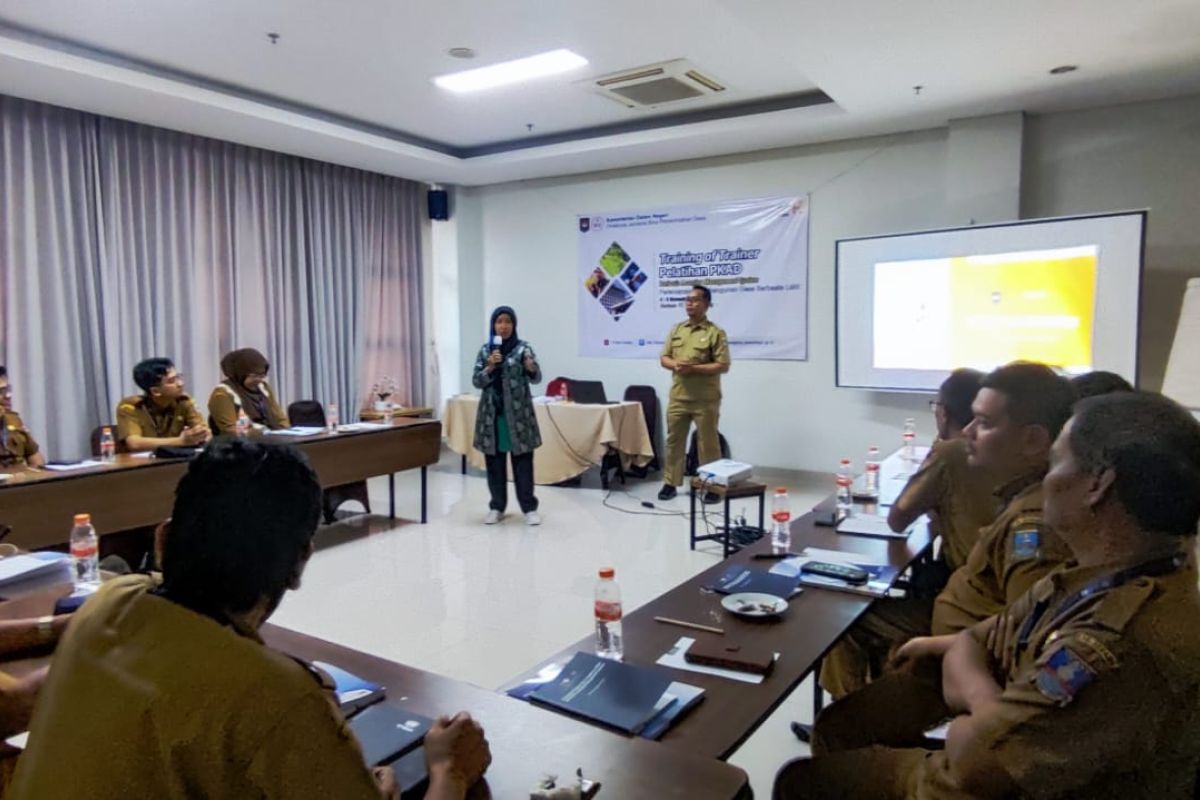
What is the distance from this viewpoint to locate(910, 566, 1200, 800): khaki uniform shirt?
97 cm

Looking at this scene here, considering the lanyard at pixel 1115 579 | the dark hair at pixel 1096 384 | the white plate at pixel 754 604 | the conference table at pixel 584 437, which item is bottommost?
the conference table at pixel 584 437

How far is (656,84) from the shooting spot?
5.09m

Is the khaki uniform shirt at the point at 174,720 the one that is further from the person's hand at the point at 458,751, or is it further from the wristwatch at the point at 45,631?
the wristwatch at the point at 45,631

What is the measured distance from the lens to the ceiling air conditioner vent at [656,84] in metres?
4.83

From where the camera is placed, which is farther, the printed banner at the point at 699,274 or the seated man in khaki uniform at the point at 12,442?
the printed banner at the point at 699,274

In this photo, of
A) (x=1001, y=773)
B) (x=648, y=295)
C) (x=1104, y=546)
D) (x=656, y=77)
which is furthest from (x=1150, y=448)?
(x=648, y=295)

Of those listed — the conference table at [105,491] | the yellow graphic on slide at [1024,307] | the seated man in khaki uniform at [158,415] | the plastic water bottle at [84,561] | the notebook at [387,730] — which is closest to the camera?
the notebook at [387,730]

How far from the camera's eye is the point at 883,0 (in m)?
3.30

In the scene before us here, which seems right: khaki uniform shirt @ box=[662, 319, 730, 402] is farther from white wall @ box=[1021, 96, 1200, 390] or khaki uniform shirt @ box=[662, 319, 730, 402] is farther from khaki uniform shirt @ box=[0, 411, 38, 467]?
khaki uniform shirt @ box=[0, 411, 38, 467]

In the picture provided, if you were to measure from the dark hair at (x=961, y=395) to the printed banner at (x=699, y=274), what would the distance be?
12.9 ft

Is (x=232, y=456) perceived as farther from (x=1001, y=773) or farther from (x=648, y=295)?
(x=648, y=295)

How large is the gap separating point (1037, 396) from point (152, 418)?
411 centimetres

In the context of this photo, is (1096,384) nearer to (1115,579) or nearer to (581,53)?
(1115,579)

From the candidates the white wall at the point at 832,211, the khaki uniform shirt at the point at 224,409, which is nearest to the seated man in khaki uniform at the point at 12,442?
the khaki uniform shirt at the point at 224,409
